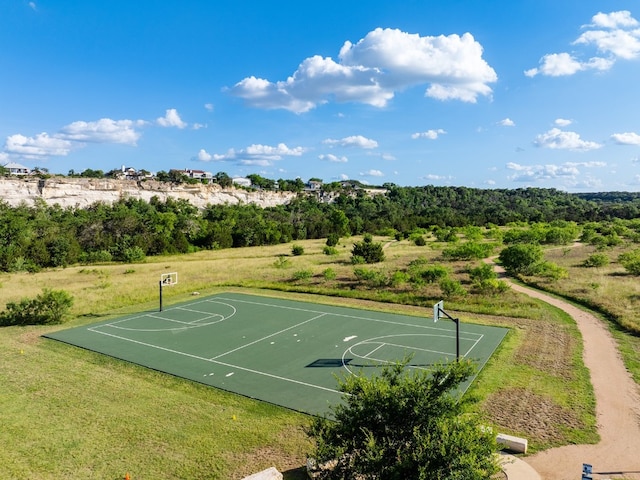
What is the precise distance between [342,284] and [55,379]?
68.0ft

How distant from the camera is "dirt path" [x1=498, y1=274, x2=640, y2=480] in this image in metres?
10.0

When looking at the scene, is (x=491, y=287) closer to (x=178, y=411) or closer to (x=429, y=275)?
(x=429, y=275)

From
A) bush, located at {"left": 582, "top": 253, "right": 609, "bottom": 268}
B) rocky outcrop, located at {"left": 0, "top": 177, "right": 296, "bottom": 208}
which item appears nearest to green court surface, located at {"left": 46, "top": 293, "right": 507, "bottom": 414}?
bush, located at {"left": 582, "top": 253, "right": 609, "bottom": 268}

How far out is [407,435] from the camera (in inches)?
297

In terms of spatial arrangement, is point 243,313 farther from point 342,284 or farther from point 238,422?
point 238,422

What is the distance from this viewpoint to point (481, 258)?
45.2 m

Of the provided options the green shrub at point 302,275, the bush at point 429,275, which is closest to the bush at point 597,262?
the bush at point 429,275

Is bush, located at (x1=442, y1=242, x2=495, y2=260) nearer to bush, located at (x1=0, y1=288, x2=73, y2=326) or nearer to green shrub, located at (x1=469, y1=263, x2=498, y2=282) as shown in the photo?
green shrub, located at (x1=469, y1=263, x2=498, y2=282)

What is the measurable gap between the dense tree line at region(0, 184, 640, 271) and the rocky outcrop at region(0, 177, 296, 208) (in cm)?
286

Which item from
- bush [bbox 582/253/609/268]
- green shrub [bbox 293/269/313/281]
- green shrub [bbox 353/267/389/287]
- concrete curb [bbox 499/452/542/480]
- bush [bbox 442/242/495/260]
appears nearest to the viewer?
concrete curb [bbox 499/452/542/480]

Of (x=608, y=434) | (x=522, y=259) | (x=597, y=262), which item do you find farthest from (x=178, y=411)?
(x=597, y=262)

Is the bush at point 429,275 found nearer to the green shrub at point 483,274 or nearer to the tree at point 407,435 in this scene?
the green shrub at point 483,274

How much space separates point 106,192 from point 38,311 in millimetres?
72899

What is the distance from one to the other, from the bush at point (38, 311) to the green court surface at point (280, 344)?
230cm
